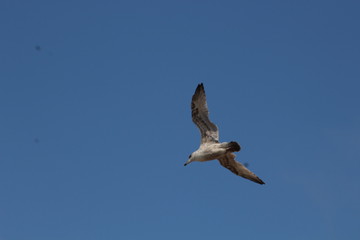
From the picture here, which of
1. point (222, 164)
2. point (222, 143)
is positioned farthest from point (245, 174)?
point (222, 143)

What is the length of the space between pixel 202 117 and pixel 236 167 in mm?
3509

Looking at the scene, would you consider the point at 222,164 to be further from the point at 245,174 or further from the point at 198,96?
the point at 198,96

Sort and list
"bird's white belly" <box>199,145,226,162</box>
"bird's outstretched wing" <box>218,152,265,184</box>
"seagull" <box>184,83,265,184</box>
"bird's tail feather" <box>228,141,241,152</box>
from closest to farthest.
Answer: "bird's tail feather" <box>228,141,241,152</box>, "bird's white belly" <box>199,145,226,162</box>, "seagull" <box>184,83,265,184</box>, "bird's outstretched wing" <box>218,152,265,184</box>

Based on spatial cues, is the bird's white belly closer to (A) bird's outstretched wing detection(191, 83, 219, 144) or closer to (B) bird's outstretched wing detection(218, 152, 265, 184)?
(A) bird's outstretched wing detection(191, 83, 219, 144)

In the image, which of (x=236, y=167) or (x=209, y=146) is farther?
(x=236, y=167)

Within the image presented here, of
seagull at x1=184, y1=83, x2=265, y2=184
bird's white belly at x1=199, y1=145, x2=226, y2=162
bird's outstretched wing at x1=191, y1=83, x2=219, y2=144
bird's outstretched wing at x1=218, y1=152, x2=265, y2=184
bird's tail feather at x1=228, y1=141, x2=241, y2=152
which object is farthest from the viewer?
bird's outstretched wing at x1=218, y1=152, x2=265, y2=184

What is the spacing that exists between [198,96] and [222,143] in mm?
4379

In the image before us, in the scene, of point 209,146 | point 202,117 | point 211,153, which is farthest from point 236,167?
point 202,117

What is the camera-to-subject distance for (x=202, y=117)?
38500 millimetres

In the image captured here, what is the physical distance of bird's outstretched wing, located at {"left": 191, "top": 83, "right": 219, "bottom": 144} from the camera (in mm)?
37719

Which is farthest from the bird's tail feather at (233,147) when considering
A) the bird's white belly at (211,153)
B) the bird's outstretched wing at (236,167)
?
the bird's outstretched wing at (236,167)

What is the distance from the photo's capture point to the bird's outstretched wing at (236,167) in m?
38.4

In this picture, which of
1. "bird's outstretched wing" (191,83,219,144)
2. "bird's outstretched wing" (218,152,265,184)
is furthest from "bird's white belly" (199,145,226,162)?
"bird's outstretched wing" (218,152,265,184)

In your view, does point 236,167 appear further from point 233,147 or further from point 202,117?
point 233,147
